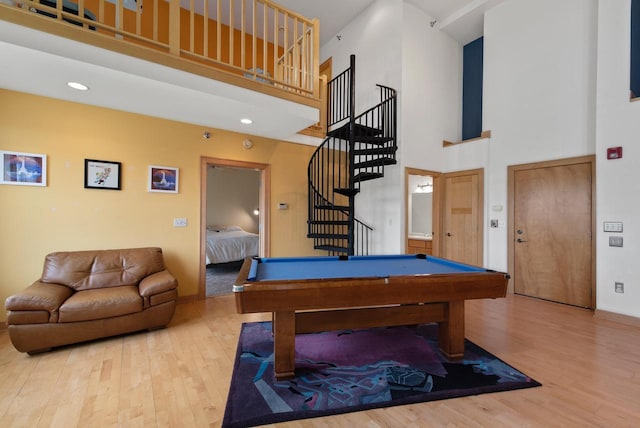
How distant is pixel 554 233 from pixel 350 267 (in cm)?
339

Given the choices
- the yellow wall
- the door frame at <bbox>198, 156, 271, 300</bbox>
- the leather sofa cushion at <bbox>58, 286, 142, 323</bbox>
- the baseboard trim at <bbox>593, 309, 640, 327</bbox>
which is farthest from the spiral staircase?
the baseboard trim at <bbox>593, 309, 640, 327</bbox>

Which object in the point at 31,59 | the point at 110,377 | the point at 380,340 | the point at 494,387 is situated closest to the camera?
the point at 494,387

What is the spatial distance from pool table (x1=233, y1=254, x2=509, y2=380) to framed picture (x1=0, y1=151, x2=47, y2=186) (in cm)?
263

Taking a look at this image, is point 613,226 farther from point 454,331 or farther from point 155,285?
point 155,285

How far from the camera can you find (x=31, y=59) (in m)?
2.22

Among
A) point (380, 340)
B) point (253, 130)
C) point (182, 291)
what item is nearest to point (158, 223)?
point (182, 291)

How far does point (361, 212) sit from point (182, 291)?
3473 millimetres

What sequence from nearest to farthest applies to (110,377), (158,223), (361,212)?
(110,377)
(158,223)
(361,212)

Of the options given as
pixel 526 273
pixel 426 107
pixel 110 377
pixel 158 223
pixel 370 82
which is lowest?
pixel 110 377

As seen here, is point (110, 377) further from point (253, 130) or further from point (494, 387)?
point (253, 130)

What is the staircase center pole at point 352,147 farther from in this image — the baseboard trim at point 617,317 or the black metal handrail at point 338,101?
the baseboard trim at point 617,317

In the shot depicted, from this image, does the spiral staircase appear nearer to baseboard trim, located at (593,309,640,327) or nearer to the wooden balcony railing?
the wooden balcony railing

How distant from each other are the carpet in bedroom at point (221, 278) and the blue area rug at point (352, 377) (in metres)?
1.88

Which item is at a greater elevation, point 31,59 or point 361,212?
point 31,59
